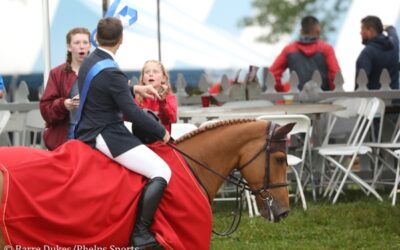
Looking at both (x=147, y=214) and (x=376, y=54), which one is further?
(x=376, y=54)

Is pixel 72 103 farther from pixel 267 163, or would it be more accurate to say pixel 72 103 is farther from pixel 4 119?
pixel 4 119

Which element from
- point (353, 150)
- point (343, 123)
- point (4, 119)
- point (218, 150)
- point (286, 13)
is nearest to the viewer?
point (218, 150)

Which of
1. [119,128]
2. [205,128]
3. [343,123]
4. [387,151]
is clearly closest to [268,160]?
[205,128]

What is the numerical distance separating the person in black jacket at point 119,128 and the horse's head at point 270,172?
1.85ft

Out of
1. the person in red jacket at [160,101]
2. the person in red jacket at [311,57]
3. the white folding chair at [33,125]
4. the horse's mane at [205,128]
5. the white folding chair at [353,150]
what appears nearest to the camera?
the horse's mane at [205,128]

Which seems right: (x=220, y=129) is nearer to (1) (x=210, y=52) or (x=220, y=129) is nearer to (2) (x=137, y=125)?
(2) (x=137, y=125)

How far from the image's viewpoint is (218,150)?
6.14m

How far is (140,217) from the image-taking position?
575 cm

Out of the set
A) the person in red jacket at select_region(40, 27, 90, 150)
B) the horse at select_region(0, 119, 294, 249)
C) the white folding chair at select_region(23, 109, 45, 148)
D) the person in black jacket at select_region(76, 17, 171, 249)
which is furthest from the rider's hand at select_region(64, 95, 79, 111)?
the white folding chair at select_region(23, 109, 45, 148)

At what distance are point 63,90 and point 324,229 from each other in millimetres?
2888

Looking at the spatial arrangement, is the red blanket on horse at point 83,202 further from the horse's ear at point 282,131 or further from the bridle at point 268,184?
the horse's ear at point 282,131

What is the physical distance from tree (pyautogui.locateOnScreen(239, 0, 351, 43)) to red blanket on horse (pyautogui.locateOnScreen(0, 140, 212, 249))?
46.9 feet

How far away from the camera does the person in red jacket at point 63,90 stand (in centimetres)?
745

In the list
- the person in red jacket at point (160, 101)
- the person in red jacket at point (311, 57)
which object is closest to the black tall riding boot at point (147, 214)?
the person in red jacket at point (160, 101)
